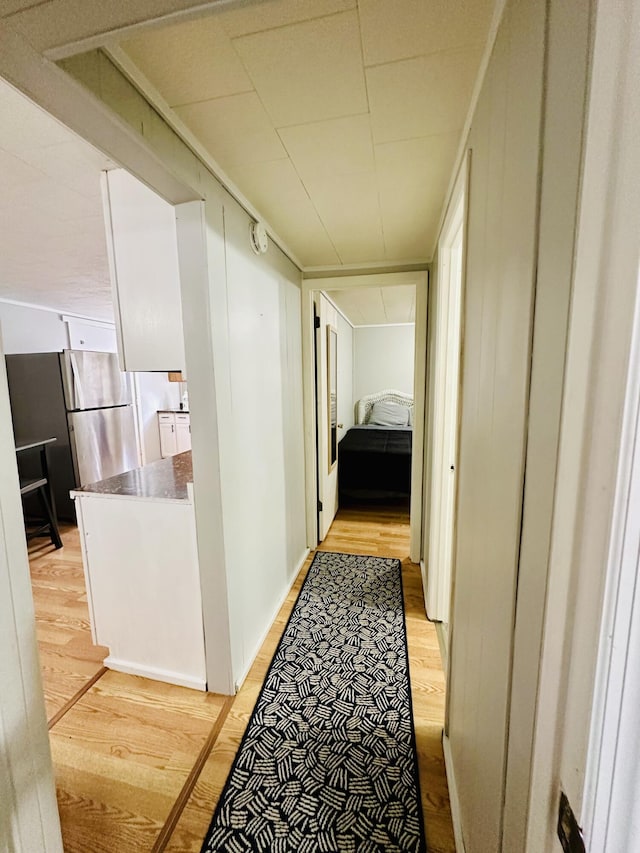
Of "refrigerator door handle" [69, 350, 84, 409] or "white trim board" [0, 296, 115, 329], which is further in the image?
"white trim board" [0, 296, 115, 329]

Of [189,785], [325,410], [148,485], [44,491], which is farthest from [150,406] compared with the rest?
[189,785]

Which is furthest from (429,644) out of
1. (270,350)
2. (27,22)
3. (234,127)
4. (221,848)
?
(27,22)

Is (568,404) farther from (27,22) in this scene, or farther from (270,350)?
(270,350)

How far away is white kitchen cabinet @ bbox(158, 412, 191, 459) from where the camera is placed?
556cm

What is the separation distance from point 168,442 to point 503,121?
5.79m

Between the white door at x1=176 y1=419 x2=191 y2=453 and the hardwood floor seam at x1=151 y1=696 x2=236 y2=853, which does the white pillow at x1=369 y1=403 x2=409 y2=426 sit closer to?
the white door at x1=176 y1=419 x2=191 y2=453

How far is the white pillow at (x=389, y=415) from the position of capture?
5.30 meters

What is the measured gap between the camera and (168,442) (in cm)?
568

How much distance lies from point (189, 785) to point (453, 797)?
0.91 m

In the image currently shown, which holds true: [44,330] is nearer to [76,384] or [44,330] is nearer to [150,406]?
[76,384]

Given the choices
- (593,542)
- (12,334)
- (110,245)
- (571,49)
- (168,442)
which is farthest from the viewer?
(168,442)

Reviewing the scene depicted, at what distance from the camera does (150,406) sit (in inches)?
219

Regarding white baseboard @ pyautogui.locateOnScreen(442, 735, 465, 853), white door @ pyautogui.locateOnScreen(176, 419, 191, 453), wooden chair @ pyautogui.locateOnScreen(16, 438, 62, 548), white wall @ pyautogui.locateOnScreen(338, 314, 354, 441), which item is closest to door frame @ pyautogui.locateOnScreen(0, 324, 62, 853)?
white baseboard @ pyautogui.locateOnScreen(442, 735, 465, 853)

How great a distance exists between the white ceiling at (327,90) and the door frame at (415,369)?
2.72ft
